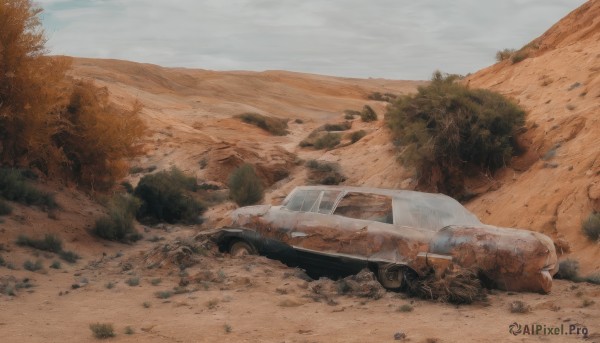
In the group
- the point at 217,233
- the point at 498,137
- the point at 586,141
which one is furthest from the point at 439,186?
the point at 217,233

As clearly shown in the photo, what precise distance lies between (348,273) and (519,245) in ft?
7.30

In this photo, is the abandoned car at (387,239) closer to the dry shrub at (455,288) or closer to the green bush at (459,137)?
the dry shrub at (455,288)

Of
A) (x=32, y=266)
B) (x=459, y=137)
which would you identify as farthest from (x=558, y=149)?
(x=32, y=266)

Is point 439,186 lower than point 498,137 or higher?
lower

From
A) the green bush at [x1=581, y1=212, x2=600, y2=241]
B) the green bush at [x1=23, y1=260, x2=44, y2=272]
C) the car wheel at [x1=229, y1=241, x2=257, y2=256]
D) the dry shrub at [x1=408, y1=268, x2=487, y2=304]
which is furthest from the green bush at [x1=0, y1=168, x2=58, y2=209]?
the green bush at [x1=581, y1=212, x2=600, y2=241]

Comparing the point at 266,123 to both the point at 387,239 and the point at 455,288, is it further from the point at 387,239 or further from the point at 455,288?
the point at 455,288

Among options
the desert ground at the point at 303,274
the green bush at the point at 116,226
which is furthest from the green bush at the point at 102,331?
the green bush at the point at 116,226

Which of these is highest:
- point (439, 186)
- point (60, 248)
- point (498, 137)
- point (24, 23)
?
point (24, 23)

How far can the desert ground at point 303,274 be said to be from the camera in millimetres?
7242

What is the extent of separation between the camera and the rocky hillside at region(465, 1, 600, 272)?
1240cm

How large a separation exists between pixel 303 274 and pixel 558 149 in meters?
8.15

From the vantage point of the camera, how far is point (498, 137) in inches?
669

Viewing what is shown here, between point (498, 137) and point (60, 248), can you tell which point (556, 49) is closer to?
point (498, 137)

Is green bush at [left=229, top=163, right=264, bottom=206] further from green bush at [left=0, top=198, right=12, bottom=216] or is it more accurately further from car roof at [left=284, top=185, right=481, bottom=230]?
car roof at [left=284, top=185, right=481, bottom=230]
